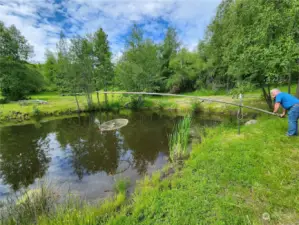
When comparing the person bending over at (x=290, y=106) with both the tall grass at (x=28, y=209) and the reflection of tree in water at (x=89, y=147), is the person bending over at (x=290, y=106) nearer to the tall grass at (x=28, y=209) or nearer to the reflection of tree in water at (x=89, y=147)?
the reflection of tree in water at (x=89, y=147)

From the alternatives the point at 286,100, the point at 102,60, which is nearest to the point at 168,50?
the point at 102,60

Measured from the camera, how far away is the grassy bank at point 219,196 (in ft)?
8.88

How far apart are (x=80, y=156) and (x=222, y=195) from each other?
6.29 meters

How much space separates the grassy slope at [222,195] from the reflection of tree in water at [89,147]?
2.71m

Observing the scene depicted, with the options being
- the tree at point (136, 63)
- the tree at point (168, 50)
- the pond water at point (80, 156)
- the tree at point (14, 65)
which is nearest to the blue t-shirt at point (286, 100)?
the pond water at point (80, 156)

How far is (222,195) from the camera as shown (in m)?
3.17

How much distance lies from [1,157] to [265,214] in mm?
10382

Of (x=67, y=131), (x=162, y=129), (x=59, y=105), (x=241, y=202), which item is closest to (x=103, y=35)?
(x=59, y=105)

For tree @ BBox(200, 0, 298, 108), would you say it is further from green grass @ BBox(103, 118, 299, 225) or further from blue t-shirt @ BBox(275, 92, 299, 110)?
green grass @ BBox(103, 118, 299, 225)

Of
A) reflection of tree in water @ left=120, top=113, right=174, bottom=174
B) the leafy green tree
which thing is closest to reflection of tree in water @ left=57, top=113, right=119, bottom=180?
reflection of tree in water @ left=120, top=113, right=174, bottom=174

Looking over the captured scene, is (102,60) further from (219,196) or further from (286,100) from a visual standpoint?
(219,196)

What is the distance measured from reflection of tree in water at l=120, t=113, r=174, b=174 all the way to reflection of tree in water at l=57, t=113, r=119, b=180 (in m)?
0.86

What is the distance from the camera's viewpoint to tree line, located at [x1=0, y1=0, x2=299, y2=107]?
7.06 meters

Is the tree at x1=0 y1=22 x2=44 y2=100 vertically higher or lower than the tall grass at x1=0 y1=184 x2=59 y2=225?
higher
